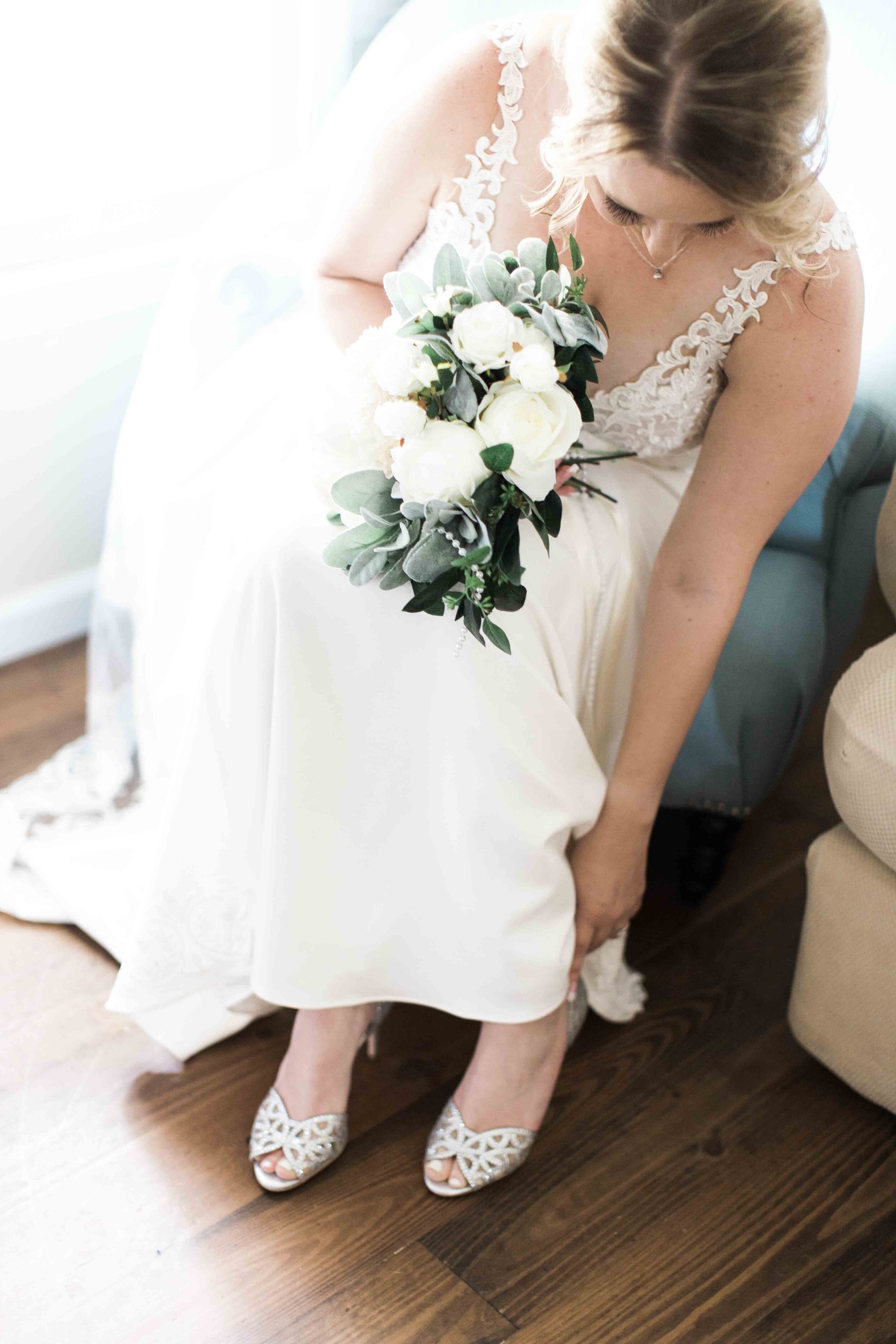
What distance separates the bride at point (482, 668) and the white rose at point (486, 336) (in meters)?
0.15

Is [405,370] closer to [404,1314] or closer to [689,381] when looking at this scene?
[689,381]

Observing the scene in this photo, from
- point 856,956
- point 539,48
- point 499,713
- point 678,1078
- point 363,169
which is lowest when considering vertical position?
point 678,1078

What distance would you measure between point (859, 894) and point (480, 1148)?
48 cm

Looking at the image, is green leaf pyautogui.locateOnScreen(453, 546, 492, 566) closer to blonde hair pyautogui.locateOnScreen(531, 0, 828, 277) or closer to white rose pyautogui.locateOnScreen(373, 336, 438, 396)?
white rose pyautogui.locateOnScreen(373, 336, 438, 396)

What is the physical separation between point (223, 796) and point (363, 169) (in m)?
0.68

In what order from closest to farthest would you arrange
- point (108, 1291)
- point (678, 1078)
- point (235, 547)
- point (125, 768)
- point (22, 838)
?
point (108, 1291) → point (235, 547) → point (678, 1078) → point (22, 838) → point (125, 768)

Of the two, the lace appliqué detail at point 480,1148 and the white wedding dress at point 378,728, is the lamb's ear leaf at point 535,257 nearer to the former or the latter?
the white wedding dress at point 378,728

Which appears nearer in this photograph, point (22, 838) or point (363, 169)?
point (363, 169)

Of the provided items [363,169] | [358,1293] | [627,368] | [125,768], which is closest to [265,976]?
[358,1293]

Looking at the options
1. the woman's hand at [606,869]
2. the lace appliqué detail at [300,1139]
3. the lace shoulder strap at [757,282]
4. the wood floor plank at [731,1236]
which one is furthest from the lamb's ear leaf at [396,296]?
the wood floor plank at [731,1236]

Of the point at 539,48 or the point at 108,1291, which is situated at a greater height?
the point at 539,48

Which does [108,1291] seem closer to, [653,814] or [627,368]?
[653,814]

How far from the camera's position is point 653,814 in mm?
1280

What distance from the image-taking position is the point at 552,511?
1.04 meters
